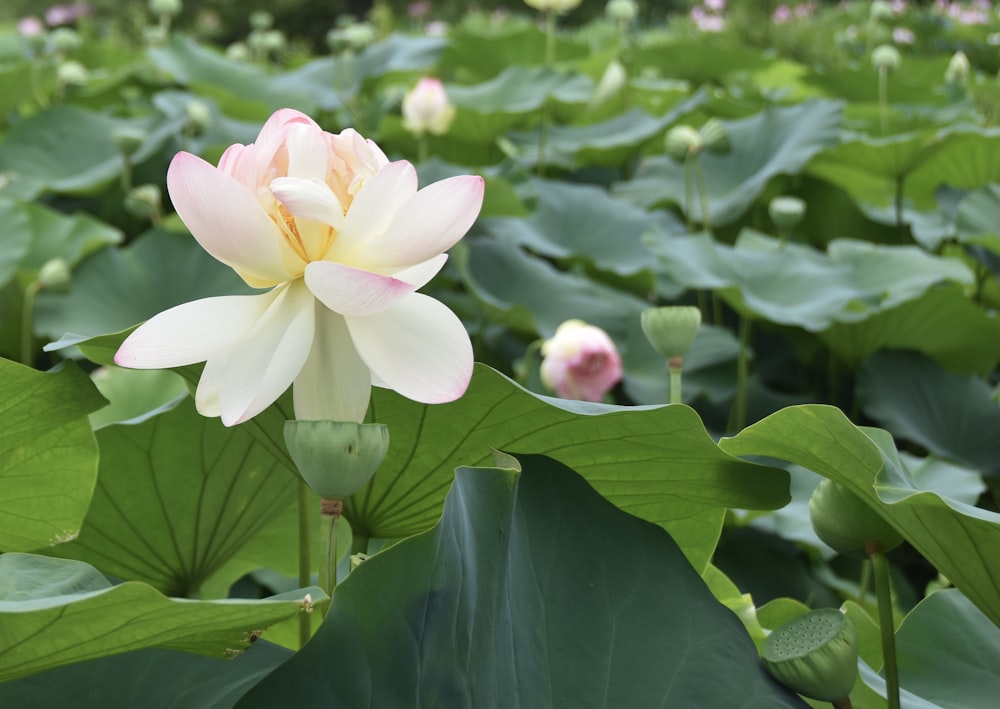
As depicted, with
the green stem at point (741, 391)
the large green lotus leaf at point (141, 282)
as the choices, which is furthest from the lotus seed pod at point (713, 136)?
the large green lotus leaf at point (141, 282)

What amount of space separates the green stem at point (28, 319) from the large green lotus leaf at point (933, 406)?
1060 millimetres

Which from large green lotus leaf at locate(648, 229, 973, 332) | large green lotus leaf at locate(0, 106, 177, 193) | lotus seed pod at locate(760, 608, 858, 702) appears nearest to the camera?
lotus seed pod at locate(760, 608, 858, 702)

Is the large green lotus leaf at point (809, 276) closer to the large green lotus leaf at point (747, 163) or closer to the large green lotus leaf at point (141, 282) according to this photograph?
the large green lotus leaf at point (747, 163)

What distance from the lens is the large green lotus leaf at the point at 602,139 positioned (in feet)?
6.27


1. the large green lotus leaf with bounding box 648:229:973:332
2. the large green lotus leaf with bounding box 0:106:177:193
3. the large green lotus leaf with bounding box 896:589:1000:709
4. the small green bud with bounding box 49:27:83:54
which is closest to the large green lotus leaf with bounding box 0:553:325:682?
the large green lotus leaf with bounding box 896:589:1000:709

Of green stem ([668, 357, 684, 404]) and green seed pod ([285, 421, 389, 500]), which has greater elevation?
green seed pod ([285, 421, 389, 500])

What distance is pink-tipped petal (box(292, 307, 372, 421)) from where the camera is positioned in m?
0.46

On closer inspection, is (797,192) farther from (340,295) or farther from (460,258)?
(340,295)

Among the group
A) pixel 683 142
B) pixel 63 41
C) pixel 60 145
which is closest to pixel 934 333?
pixel 683 142

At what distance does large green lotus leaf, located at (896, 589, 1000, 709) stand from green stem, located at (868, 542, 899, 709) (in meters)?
0.10

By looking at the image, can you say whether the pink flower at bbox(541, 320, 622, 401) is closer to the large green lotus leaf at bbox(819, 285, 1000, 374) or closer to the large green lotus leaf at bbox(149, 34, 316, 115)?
the large green lotus leaf at bbox(819, 285, 1000, 374)

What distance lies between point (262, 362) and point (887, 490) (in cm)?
28

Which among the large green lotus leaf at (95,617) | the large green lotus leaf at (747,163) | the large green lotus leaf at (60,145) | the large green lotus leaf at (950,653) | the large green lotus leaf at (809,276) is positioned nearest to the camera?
the large green lotus leaf at (95,617)

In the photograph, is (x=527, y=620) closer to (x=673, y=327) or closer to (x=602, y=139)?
(x=673, y=327)
